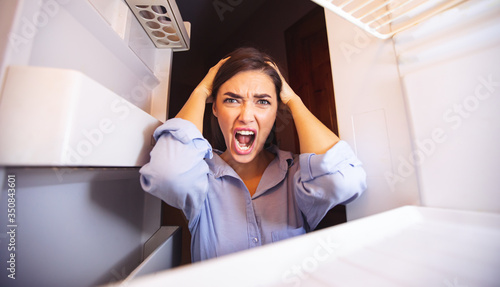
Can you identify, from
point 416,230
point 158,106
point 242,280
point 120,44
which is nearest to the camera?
point 242,280

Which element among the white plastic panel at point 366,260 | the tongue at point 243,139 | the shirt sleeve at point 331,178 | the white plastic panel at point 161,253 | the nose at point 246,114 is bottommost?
the white plastic panel at point 161,253

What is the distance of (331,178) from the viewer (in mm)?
566

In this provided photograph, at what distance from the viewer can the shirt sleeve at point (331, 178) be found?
56cm

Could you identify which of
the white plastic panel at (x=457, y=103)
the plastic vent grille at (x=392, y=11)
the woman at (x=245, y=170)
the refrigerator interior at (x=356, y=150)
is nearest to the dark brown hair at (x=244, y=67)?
the woman at (x=245, y=170)

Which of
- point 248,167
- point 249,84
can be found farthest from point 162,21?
point 248,167

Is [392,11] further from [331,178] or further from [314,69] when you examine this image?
[314,69]

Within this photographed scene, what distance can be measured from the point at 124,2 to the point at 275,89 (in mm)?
709

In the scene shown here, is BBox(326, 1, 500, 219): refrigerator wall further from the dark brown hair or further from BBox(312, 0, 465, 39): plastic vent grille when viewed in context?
the dark brown hair

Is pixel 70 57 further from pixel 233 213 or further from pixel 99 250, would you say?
pixel 233 213

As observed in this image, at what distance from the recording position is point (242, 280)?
9.5 inches

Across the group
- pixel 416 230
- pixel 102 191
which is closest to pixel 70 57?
pixel 102 191

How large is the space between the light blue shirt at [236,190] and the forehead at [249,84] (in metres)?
0.30

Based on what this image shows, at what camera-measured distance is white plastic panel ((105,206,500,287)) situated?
9.4 inches

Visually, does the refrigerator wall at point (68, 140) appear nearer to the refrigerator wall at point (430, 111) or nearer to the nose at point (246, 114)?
the nose at point (246, 114)
